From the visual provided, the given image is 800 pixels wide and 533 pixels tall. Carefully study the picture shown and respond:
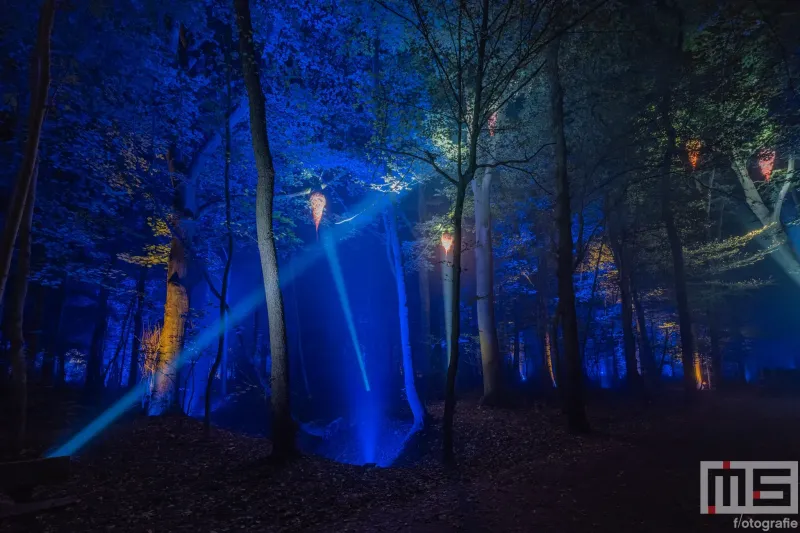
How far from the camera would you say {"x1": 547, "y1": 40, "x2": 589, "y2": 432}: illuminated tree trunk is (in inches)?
382

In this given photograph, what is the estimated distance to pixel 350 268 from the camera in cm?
4188

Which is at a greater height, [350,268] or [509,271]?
[350,268]

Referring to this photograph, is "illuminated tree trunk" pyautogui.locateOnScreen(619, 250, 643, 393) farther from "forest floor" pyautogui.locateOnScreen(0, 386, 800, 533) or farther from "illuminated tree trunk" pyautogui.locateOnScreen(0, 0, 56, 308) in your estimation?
"illuminated tree trunk" pyautogui.locateOnScreen(0, 0, 56, 308)

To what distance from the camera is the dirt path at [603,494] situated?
4781 millimetres

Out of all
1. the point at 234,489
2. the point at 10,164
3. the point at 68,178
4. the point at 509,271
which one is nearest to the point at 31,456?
the point at 234,489

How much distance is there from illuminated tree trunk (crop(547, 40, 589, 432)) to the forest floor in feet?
2.79

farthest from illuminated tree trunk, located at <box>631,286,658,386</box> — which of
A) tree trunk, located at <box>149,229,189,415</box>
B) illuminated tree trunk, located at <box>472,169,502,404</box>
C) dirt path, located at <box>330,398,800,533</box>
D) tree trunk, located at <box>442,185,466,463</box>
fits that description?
tree trunk, located at <box>149,229,189,415</box>

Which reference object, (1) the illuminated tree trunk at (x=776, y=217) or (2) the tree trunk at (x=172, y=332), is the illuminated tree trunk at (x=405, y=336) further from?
(1) the illuminated tree trunk at (x=776, y=217)

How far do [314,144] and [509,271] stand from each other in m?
15.8

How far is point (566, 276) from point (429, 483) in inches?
245

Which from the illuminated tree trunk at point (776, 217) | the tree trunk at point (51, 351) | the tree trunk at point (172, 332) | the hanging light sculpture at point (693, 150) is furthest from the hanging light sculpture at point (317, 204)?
the illuminated tree trunk at point (776, 217)

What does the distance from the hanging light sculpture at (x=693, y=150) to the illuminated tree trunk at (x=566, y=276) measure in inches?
178

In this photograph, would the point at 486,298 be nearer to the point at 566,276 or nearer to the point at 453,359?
the point at 566,276

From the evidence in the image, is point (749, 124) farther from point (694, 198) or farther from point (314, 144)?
point (314, 144)
